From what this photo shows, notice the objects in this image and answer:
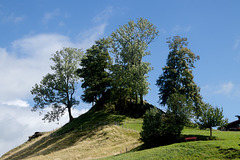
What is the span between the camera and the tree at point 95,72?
61.8m

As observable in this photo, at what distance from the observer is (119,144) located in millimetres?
44562

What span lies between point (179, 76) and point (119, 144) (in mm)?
26993

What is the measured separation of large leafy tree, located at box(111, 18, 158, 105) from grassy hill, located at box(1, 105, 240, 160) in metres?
7.58

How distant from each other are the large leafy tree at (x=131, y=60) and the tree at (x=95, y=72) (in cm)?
291

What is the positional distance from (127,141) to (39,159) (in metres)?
16.9

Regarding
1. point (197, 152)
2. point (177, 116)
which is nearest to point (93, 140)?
point (177, 116)

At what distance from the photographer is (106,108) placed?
66.4 m

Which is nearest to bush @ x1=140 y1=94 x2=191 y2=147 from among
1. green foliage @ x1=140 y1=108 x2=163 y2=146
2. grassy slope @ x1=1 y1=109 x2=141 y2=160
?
green foliage @ x1=140 y1=108 x2=163 y2=146

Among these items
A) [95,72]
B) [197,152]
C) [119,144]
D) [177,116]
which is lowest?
[119,144]

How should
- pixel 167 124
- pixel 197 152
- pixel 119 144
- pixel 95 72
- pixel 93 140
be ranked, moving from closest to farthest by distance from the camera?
pixel 197 152 < pixel 167 124 < pixel 119 144 < pixel 93 140 < pixel 95 72

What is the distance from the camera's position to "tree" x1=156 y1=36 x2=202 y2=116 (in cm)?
6050

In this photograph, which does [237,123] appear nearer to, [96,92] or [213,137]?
[213,137]

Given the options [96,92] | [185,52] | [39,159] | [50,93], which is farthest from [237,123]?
[50,93]

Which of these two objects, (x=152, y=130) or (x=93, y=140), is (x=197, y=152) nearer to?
(x=152, y=130)
